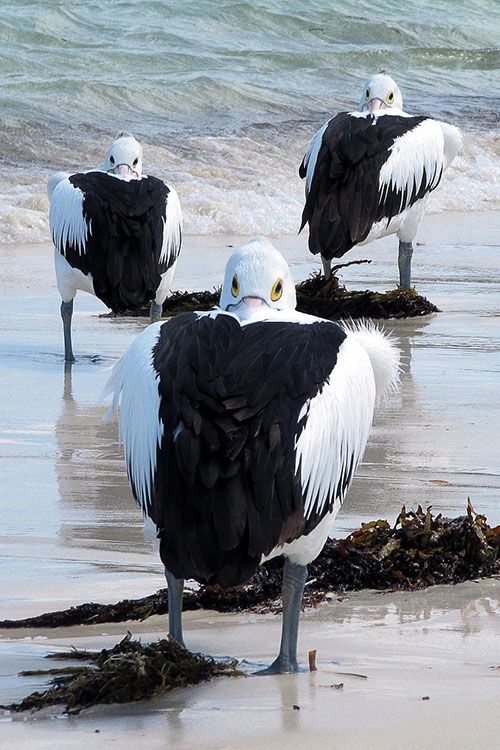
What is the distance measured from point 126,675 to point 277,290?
1.19 metres

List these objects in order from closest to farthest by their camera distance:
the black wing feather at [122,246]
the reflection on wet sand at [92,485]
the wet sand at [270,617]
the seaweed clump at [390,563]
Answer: the wet sand at [270,617]
the seaweed clump at [390,563]
the reflection on wet sand at [92,485]
the black wing feather at [122,246]

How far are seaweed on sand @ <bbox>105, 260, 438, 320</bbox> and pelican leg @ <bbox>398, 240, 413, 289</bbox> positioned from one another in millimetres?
297

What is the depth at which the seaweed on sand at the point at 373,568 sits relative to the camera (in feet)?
12.9

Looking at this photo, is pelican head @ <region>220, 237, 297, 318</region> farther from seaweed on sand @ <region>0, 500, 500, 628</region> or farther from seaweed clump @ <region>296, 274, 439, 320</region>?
seaweed clump @ <region>296, 274, 439, 320</region>

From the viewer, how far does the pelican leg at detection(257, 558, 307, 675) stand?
3430mm

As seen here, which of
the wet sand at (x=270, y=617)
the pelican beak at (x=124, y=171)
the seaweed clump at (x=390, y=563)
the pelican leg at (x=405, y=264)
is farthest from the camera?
the pelican leg at (x=405, y=264)

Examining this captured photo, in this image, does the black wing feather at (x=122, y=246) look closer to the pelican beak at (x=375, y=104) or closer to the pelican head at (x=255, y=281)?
the pelican beak at (x=375, y=104)

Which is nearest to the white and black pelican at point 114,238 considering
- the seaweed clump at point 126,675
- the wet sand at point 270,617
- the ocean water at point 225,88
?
the wet sand at point 270,617

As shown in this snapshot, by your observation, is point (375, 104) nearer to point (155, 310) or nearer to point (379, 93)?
point (379, 93)

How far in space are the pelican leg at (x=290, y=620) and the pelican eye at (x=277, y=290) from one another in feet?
2.48

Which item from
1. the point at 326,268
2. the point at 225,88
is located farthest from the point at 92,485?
the point at 225,88

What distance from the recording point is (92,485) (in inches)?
210

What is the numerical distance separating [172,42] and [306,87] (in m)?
2.90

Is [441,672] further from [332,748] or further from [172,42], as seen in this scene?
[172,42]
